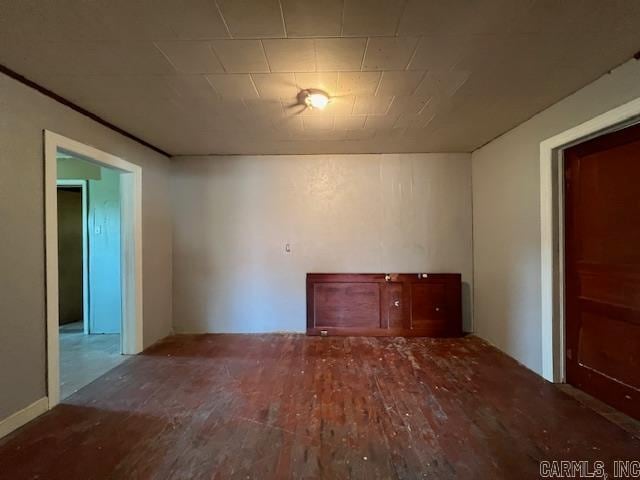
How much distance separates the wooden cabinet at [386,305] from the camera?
4.07 m

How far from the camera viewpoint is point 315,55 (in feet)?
6.41

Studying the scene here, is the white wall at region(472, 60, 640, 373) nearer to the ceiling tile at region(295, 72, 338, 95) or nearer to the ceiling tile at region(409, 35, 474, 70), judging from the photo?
the ceiling tile at region(409, 35, 474, 70)

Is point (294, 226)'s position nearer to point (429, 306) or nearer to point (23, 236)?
point (429, 306)

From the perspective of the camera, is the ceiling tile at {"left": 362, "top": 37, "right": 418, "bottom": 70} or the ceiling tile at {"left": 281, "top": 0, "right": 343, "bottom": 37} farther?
the ceiling tile at {"left": 362, "top": 37, "right": 418, "bottom": 70}

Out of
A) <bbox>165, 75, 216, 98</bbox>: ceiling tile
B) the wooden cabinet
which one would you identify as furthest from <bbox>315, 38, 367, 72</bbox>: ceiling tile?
the wooden cabinet

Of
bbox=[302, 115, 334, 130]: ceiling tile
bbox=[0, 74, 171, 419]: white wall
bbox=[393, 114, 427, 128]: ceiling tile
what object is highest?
bbox=[302, 115, 334, 130]: ceiling tile

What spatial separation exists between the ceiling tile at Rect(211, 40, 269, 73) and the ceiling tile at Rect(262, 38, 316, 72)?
0.05m

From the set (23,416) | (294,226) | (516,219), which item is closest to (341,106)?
(294,226)

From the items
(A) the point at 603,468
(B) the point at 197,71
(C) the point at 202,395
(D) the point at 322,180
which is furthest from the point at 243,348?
(A) the point at 603,468

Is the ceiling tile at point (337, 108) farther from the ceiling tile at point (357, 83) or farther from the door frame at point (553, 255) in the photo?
the door frame at point (553, 255)

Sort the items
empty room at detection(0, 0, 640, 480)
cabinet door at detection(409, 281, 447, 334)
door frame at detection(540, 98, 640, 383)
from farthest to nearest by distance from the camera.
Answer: cabinet door at detection(409, 281, 447, 334), door frame at detection(540, 98, 640, 383), empty room at detection(0, 0, 640, 480)

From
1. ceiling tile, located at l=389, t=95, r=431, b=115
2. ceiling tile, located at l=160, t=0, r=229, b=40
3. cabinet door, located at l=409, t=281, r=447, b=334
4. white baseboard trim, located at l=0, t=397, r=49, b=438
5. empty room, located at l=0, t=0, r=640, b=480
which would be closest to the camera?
ceiling tile, located at l=160, t=0, r=229, b=40

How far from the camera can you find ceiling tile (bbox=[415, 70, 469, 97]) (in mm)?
2160

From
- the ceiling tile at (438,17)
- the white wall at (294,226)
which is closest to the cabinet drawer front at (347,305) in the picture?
the white wall at (294,226)
